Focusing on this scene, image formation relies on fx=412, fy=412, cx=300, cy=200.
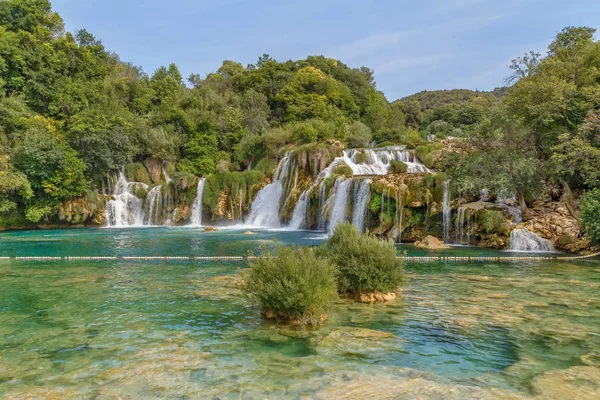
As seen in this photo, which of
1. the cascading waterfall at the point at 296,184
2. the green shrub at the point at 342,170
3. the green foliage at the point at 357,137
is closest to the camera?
the cascading waterfall at the point at 296,184

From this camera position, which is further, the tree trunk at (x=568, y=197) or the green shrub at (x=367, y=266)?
the tree trunk at (x=568, y=197)

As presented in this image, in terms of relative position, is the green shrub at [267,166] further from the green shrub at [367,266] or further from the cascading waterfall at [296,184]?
the green shrub at [367,266]

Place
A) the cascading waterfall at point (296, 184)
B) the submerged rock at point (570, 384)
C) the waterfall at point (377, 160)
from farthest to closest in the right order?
the waterfall at point (377, 160) < the cascading waterfall at point (296, 184) < the submerged rock at point (570, 384)

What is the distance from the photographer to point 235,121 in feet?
129

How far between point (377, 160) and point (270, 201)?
8.13 metres

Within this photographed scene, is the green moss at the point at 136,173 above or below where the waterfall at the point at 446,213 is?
above

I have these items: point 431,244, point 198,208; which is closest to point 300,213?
point 198,208

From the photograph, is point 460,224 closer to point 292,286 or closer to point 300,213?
point 300,213

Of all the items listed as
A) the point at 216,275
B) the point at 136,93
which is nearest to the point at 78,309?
the point at 216,275

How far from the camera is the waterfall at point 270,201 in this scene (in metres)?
29.0

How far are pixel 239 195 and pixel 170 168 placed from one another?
8.82 m

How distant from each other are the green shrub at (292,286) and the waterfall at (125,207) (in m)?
27.8

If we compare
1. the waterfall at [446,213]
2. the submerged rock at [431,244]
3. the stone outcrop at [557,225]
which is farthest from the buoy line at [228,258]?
the waterfall at [446,213]

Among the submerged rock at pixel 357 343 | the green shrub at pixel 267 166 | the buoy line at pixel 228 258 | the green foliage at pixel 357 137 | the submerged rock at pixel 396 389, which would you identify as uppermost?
the green foliage at pixel 357 137
